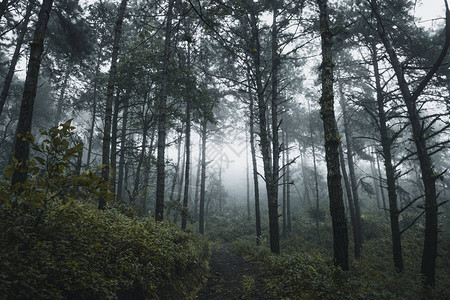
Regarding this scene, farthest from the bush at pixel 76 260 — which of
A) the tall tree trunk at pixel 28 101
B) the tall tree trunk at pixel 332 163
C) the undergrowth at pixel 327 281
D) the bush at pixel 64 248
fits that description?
the tall tree trunk at pixel 332 163

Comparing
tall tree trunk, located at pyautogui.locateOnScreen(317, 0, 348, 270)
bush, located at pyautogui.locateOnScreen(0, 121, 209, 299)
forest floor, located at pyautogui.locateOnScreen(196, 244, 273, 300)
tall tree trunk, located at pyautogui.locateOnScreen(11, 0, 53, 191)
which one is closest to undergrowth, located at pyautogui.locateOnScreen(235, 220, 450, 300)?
forest floor, located at pyautogui.locateOnScreen(196, 244, 273, 300)

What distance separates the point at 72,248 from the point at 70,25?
823 centimetres

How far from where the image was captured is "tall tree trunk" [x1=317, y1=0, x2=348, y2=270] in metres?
5.12

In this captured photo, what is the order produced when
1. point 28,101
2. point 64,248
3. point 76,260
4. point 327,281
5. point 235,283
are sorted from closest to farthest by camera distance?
point 64,248 → point 76,260 → point 327,281 → point 28,101 → point 235,283

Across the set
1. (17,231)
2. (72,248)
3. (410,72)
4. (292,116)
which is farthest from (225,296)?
(292,116)

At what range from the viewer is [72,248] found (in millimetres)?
2934

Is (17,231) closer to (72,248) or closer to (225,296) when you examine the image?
(72,248)

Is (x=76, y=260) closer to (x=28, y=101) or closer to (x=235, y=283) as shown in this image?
(x=28, y=101)

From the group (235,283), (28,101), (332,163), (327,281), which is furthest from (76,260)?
(332,163)

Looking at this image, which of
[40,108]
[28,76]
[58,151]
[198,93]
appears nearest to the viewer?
[58,151]

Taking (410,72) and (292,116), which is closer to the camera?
(410,72)

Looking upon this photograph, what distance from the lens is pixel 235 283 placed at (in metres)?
5.79

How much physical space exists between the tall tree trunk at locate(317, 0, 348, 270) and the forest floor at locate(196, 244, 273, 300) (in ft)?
6.70

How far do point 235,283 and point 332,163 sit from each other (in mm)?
4115
